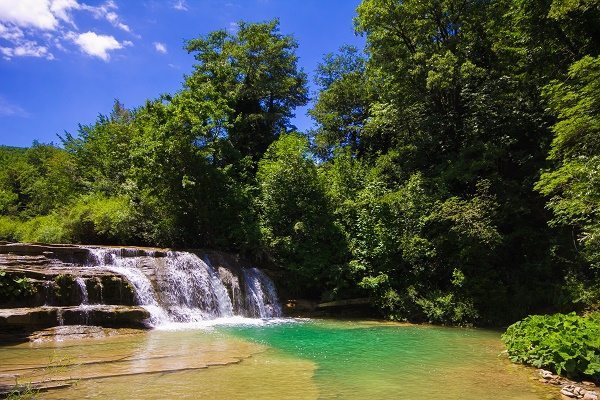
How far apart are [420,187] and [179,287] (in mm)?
11672

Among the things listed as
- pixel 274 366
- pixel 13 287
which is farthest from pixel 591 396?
pixel 13 287

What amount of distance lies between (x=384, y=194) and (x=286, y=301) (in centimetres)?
700

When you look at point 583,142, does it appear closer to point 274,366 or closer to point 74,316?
point 274,366

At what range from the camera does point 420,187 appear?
1953 centimetres

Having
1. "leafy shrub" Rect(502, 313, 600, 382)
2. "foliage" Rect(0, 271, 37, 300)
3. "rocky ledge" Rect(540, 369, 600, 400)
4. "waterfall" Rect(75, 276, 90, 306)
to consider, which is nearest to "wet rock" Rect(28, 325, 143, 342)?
"waterfall" Rect(75, 276, 90, 306)

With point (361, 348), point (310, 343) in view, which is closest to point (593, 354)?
point (361, 348)

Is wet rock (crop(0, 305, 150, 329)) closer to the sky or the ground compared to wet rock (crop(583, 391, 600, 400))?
closer to the sky

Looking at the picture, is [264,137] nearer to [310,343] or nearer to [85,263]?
[85,263]

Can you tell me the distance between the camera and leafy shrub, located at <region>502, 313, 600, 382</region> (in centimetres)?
789

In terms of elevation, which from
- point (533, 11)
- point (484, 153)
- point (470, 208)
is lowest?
point (470, 208)

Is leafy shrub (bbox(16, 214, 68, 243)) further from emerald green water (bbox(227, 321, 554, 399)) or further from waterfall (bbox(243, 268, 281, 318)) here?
emerald green water (bbox(227, 321, 554, 399))

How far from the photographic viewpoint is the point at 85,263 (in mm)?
16281

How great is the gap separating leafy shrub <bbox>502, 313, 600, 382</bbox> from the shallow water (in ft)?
1.49

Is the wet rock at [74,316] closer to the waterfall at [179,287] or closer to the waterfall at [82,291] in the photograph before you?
the waterfall at [82,291]
